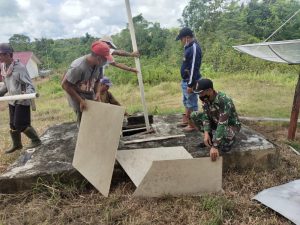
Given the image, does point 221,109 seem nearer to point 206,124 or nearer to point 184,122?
point 206,124

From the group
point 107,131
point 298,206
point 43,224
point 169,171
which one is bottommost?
point 43,224

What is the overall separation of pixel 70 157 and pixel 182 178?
1543 millimetres

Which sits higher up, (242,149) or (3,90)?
(3,90)

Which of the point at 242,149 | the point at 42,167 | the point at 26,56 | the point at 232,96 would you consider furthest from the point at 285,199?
the point at 26,56

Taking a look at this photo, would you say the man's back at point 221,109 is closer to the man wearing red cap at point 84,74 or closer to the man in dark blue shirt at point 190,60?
the man in dark blue shirt at point 190,60

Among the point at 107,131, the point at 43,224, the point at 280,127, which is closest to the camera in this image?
the point at 43,224

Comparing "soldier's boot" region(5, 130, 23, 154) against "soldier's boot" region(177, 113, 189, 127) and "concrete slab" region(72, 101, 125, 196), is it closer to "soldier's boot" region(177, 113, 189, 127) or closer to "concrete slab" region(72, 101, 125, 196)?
"concrete slab" region(72, 101, 125, 196)

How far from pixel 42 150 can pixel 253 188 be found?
280 centimetres

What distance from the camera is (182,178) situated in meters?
3.54

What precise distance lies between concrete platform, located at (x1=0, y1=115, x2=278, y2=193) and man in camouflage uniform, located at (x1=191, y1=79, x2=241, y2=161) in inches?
10.0

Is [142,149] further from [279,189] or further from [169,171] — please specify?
[279,189]

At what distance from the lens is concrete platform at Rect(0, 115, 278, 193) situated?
387cm

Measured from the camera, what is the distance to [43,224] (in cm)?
322

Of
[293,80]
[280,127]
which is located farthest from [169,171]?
[293,80]
